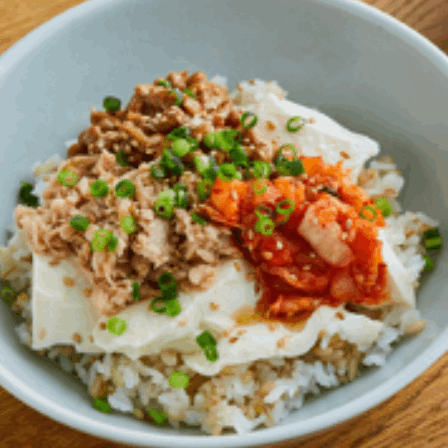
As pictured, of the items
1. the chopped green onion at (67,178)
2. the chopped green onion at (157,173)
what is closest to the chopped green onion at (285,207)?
the chopped green onion at (157,173)

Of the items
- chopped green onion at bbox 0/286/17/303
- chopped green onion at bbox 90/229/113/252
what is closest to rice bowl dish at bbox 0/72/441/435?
chopped green onion at bbox 90/229/113/252

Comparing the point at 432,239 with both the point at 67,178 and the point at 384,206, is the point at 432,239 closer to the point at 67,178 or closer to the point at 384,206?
the point at 384,206

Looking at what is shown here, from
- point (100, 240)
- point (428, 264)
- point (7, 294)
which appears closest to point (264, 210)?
point (100, 240)

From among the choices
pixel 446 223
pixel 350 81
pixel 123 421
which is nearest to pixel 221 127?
pixel 350 81

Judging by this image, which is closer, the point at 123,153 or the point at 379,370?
the point at 379,370

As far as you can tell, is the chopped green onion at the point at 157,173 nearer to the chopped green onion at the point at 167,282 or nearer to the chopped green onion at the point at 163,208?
the chopped green onion at the point at 163,208

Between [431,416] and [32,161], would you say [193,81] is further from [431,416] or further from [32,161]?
[431,416]
